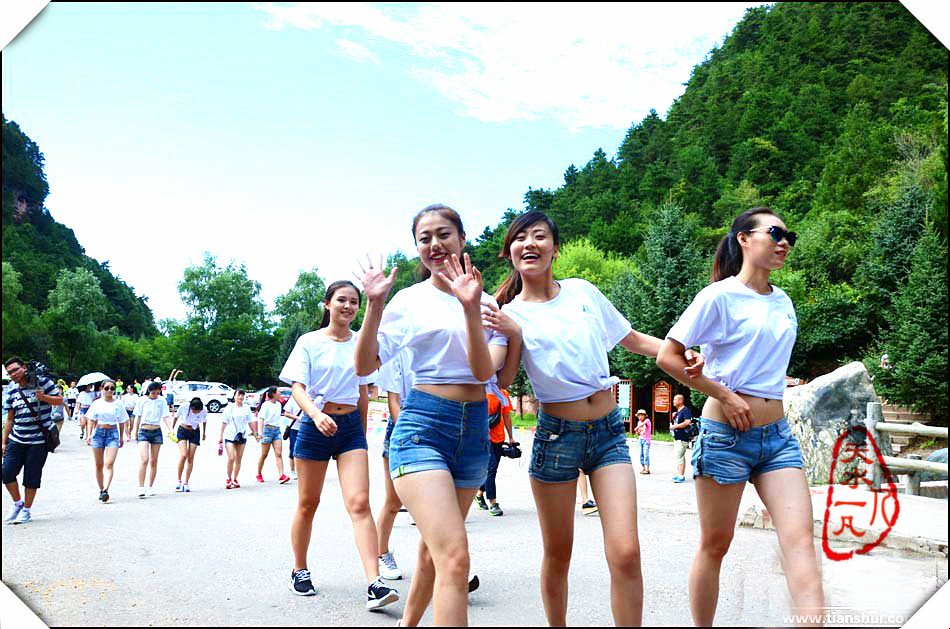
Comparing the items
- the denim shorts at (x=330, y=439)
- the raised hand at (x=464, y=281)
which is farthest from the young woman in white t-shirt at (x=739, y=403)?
the denim shorts at (x=330, y=439)

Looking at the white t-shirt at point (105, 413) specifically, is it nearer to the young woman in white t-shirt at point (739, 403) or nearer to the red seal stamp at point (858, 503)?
the red seal stamp at point (858, 503)

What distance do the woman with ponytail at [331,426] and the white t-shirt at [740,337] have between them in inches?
94.5

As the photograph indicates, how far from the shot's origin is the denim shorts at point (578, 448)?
142 inches

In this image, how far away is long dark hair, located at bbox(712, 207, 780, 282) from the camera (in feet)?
13.3

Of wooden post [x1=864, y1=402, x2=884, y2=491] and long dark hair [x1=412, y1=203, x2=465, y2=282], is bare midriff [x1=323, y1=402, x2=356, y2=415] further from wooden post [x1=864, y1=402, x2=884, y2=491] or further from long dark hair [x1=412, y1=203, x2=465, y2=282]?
wooden post [x1=864, y1=402, x2=884, y2=491]

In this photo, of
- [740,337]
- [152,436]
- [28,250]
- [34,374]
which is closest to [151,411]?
[152,436]

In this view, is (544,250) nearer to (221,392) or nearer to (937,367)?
(937,367)

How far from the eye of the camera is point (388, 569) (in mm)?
5926

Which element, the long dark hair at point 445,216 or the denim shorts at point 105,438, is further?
the denim shorts at point 105,438

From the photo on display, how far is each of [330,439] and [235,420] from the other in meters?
8.89

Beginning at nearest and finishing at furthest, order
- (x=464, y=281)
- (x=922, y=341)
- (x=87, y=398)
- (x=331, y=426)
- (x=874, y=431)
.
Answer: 1. (x=464, y=281)
2. (x=331, y=426)
3. (x=874, y=431)
4. (x=87, y=398)
5. (x=922, y=341)

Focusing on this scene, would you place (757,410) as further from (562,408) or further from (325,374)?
(325,374)

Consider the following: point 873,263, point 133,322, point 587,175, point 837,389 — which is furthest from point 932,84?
point 133,322

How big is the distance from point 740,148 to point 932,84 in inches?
827
